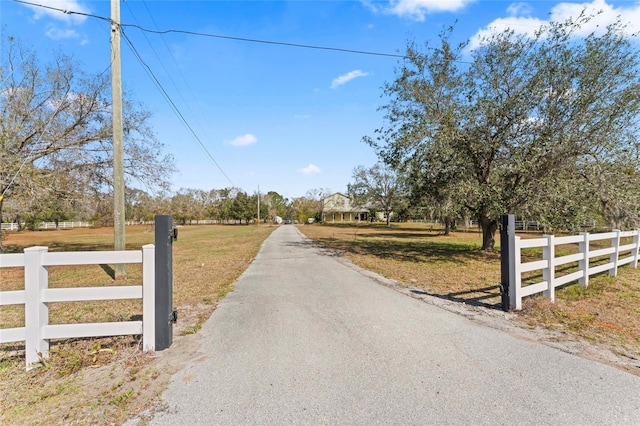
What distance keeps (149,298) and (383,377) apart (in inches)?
105

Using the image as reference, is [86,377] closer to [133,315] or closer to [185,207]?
[133,315]

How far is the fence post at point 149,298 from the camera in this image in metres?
3.67

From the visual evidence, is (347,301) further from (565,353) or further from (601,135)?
(601,135)

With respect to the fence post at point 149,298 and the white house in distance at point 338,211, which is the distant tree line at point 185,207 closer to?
the white house in distance at point 338,211

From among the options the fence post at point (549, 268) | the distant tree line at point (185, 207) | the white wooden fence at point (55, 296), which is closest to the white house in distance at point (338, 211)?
the distant tree line at point (185, 207)

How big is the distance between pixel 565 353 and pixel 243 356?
141 inches

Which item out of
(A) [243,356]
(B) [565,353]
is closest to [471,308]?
(B) [565,353]

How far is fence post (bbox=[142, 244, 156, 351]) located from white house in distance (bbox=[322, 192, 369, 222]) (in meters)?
73.9

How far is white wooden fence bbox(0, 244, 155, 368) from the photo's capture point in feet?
10.9

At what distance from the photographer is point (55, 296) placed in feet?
11.3

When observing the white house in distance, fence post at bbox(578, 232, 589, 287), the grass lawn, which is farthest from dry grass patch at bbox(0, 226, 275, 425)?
the white house in distance

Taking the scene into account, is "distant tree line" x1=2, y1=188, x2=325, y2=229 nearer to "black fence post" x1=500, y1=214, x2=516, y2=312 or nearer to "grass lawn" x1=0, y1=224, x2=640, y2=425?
"grass lawn" x1=0, y1=224, x2=640, y2=425

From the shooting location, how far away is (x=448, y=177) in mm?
12695

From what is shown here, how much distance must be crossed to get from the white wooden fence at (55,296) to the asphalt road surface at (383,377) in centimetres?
93
